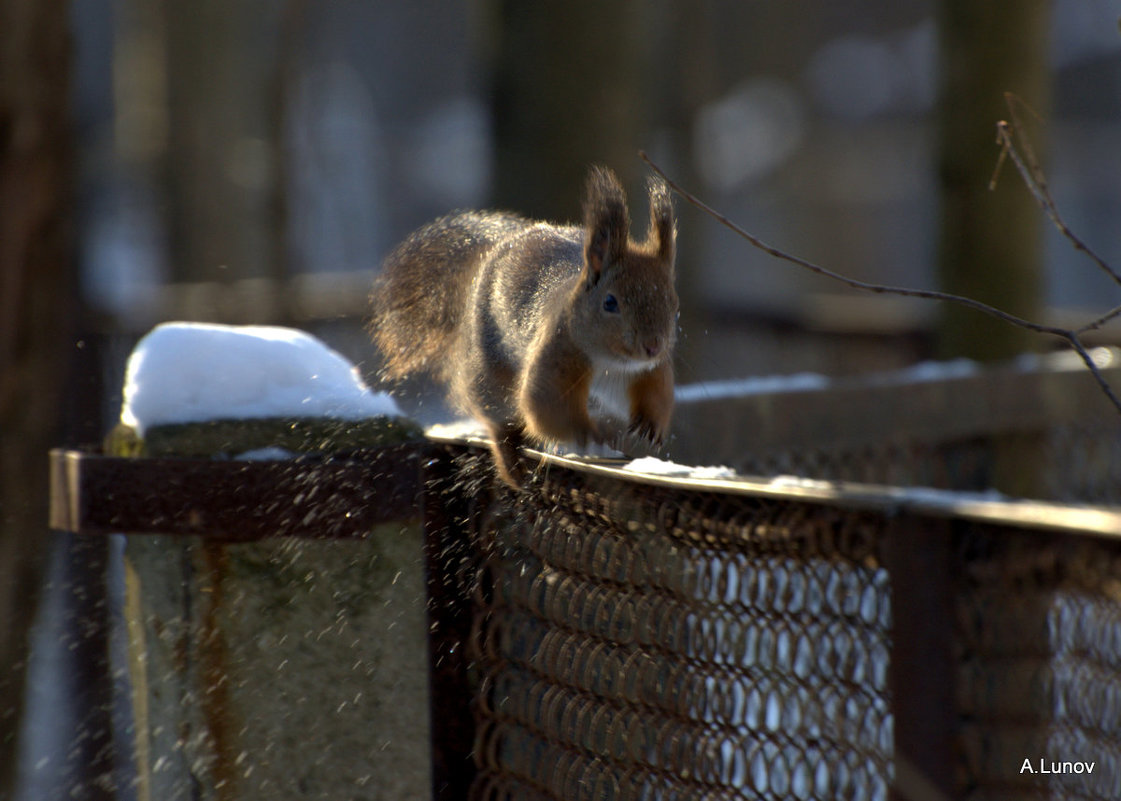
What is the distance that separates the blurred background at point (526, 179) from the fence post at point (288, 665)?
137 cm

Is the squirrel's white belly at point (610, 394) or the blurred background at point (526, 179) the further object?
the blurred background at point (526, 179)

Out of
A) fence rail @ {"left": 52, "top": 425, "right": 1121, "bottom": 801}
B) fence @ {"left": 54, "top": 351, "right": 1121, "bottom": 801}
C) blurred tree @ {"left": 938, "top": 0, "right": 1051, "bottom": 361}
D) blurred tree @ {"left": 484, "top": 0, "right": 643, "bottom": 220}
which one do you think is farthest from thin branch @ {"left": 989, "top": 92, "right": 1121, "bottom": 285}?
blurred tree @ {"left": 938, "top": 0, "right": 1051, "bottom": 361}

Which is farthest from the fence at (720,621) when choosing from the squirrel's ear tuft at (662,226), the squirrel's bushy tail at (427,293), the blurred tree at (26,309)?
the blurred tree at (26,309)

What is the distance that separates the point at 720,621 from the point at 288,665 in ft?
2.48

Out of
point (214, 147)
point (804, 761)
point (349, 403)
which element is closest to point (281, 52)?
point (214, 147)

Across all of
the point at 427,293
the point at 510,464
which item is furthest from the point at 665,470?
the point at 427,293

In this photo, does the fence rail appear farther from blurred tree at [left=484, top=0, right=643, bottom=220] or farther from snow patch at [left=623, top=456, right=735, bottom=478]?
blurred tree at [left=484, top=0, right=643, bottom=220]

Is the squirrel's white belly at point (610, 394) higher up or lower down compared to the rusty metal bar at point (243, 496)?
higher up

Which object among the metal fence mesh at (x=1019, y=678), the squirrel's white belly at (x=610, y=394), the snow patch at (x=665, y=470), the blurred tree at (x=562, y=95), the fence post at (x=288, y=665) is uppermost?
the blurred tree at (x=562, y=95)

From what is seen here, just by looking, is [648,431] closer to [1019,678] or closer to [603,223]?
[603,223]

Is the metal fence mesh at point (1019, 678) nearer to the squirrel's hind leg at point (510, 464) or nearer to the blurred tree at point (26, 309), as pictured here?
the squirrel's hind leg at point (510, 464)

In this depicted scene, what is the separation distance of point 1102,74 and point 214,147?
55.3ft

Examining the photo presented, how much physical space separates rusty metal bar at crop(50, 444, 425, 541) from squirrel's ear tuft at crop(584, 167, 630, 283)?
89 cm

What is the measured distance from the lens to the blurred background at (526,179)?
11.6 feet
